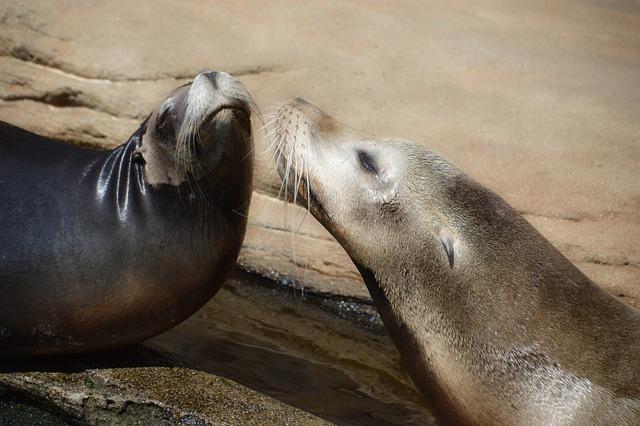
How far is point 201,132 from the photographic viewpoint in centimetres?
480

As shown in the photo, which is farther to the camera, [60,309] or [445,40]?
[445,40]

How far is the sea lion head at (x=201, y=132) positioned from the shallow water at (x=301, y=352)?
987mm

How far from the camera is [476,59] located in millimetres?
7379

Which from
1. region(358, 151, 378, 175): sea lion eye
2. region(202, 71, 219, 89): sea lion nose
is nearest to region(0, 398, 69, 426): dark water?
region(202, 71, 219, 89): sea lion nose

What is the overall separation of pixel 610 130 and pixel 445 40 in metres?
1.55

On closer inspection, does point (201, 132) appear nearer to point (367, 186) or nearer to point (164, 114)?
point (164, 114)

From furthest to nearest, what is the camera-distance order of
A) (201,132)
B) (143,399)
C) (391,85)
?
1. (391,85)
2. (201,132)
3. (143,399)

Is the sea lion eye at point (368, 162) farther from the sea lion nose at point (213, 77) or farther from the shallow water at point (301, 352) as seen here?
the shallow water at point (301, 352)

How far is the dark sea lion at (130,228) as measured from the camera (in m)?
4.72

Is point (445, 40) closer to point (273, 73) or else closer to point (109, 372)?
point (273, 73)

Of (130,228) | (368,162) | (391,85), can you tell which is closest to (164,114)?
(130,228)

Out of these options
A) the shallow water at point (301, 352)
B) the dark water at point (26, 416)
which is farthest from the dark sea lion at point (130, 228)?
the shallow water at point (301, 352)

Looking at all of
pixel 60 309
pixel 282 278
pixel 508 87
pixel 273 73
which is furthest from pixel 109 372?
pixel 508 87

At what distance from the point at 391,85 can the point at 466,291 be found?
116 inches
